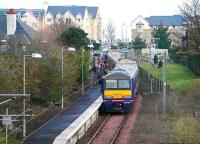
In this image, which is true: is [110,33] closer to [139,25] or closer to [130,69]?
[139,25]

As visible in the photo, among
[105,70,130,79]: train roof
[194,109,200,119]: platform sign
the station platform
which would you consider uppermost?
[105,70,130,79]: train roof

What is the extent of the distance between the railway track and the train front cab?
59 cm

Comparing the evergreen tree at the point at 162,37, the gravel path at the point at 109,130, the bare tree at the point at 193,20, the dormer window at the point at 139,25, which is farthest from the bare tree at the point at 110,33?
the gravel path at the point at 109,130

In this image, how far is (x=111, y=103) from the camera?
35.2m

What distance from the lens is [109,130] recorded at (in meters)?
29.5

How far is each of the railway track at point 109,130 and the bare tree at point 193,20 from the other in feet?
90.1

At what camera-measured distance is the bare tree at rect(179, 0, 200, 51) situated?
2379 inches

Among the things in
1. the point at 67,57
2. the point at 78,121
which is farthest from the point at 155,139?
the point at 67,57

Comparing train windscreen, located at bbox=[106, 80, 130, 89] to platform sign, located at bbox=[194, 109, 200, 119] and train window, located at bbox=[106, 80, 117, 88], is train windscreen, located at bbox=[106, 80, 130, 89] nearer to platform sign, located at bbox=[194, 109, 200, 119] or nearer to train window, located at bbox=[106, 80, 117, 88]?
train window, located at bbox=[106, 80, 117, 88]

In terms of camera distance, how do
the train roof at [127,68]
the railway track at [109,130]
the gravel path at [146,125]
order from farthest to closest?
1. the train roof at [127,68]
2. the railway track at [109,130]
3. the gravel path at [146,125]

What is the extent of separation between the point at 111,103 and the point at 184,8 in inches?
1322

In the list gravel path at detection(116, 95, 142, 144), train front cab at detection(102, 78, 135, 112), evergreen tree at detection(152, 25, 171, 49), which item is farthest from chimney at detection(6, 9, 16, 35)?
evergreen tree at detection(152, 25, 171, 49)

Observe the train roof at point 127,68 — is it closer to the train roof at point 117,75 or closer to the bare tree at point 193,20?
the train roof at point 117,75

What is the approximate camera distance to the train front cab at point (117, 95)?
3519 cm
